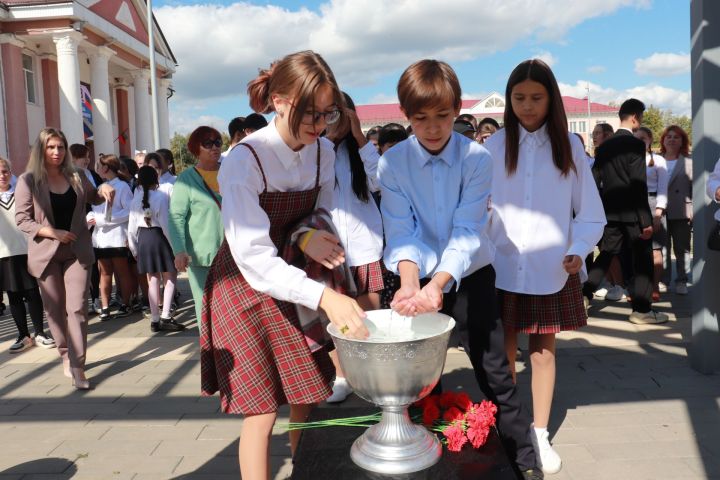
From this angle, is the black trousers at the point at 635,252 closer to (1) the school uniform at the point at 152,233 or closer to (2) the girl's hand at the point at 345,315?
(1) the school uniform at the point at 152,233

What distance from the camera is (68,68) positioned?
72.8 feet

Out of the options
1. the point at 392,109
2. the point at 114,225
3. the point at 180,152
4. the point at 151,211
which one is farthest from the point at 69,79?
the point at 392,109

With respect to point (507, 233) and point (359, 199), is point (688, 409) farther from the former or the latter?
point (359, 199)

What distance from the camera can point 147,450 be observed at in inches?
136

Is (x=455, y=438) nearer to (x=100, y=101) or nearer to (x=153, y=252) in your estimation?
(x=153, y=252)

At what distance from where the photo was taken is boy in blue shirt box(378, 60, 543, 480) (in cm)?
223

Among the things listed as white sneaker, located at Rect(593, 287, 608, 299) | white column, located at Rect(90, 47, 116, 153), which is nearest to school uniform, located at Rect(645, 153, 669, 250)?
white sneaker, located at Rect(593, 287, 608, 299)

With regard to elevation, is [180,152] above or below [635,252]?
above

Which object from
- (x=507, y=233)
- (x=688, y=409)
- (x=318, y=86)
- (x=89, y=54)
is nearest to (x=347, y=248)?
(x=507, y=233)

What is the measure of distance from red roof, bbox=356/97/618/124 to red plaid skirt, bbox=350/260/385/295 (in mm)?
51373

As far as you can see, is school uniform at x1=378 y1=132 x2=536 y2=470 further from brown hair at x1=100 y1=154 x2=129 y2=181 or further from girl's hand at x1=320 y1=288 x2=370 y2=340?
brown hair at x1=100 y1=154 x2=129 y2=181

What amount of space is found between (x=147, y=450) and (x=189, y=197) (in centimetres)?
188

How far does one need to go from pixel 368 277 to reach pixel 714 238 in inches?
85.8

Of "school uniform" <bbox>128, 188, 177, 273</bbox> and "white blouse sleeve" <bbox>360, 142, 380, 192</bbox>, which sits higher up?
"white blouse sleeve" <bbox>360, 142, 380, 192</bbox>
